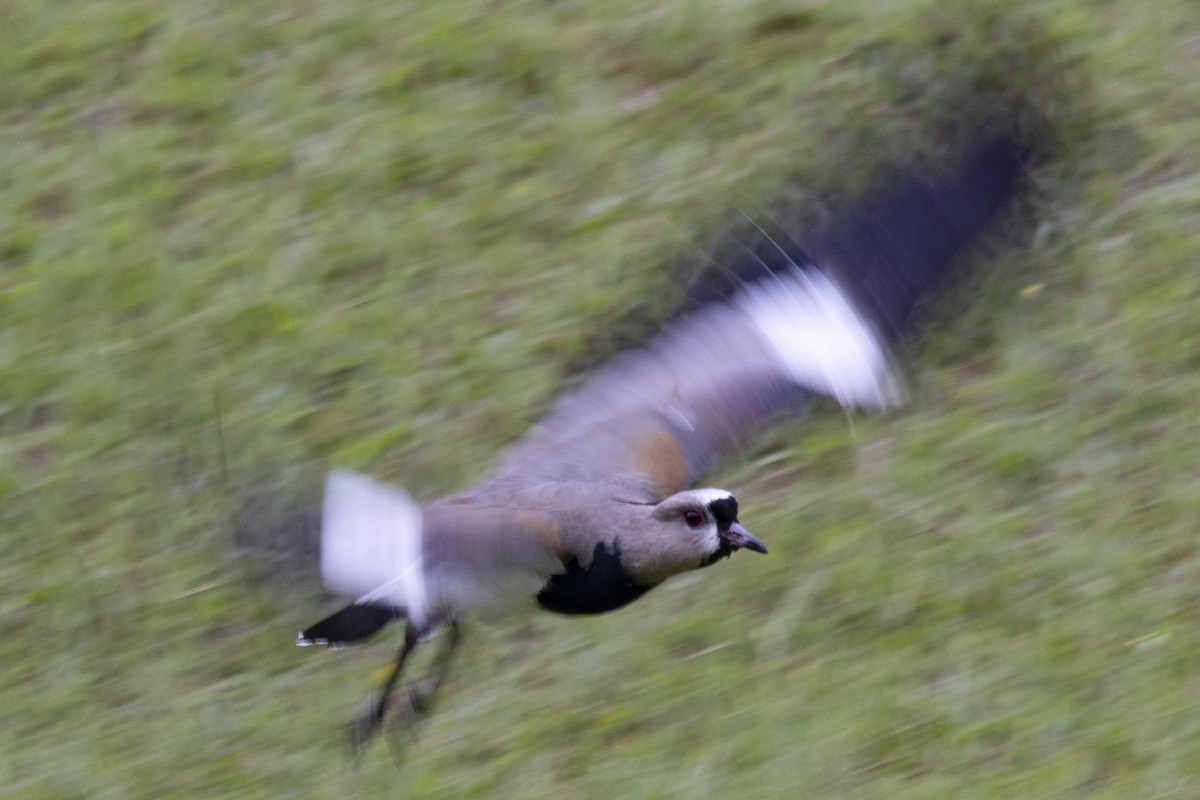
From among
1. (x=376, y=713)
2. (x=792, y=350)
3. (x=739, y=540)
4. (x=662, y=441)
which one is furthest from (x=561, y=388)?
(x=739, y=540)

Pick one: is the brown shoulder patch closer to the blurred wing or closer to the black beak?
the blurred wing

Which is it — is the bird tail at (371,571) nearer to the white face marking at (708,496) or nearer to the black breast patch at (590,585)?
the black breast patch at (590,585)

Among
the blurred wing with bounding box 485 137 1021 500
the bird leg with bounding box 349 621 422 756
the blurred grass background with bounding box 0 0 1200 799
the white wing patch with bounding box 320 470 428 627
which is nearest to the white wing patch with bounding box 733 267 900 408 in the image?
the blurred wing with bounding box 485 137 1021 500

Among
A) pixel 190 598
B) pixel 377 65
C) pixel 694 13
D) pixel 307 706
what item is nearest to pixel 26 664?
pixel 190 598

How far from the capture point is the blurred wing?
5199 mm

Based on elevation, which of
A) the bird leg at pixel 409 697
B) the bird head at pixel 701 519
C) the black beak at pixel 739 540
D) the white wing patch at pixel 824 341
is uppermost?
the white wing patch at pixel 824 341

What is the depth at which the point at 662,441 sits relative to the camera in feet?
17.3

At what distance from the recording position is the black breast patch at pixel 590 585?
479cm

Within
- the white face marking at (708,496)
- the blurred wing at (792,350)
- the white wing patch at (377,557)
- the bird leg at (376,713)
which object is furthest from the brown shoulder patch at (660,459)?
the bird leg at (376,713)

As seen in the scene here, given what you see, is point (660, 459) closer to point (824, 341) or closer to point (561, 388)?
point (824, 341)

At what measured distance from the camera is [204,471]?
6570mm

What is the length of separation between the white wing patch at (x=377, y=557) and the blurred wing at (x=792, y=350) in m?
0.42

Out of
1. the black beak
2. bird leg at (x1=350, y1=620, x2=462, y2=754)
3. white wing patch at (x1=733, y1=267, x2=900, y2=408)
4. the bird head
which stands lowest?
bird leg at (x1=350, y1=620, x2=462, y2=754)

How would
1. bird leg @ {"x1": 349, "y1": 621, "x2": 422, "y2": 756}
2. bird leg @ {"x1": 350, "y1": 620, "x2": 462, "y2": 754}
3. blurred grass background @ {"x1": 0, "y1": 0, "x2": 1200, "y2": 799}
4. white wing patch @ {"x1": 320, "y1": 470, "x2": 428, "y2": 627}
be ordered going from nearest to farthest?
1. white wing patch @ {"x1": 320, "y1": 470, "x2": 428, "y2": 627}
2. bird leg @ {"x1": 349, "y1": 621, "x2": 422, "y2": 756}
3. bird leg @ {"x1": 350, "y1": 620, "x2": 462, "y2": 754}
4. blurred grass background @ {"x1": 0, "y1": 0, "x2": 1200, "y2": 799}
